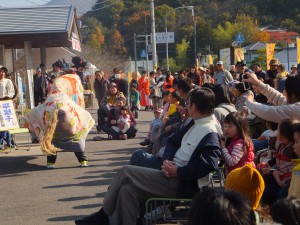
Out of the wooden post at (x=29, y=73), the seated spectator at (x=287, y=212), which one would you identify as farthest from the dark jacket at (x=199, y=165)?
the wooden post at (x=29, y=73)

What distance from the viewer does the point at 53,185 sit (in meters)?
10.1

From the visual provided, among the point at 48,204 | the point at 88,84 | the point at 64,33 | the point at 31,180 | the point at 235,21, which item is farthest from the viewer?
the point at 235,21

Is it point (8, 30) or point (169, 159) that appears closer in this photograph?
point (169, 159)

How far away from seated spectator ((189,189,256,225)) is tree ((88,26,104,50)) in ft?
242

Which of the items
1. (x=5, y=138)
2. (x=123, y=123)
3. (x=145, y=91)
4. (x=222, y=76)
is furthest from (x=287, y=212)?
(x=145, y=91)

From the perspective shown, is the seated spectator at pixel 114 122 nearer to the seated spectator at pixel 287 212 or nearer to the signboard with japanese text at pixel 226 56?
the seated spectator at pixel 287 212

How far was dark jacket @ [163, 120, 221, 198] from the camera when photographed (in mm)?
6215

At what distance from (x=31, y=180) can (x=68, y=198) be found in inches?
67.9

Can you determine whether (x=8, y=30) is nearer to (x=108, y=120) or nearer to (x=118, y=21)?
(x=108, y=120)

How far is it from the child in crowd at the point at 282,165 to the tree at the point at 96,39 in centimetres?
7081

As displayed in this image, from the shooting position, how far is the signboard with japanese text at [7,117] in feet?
44.5

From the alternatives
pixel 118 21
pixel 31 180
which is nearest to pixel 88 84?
pixel 31 180

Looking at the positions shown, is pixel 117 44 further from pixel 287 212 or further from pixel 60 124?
pixel 287 212

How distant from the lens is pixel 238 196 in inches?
124
